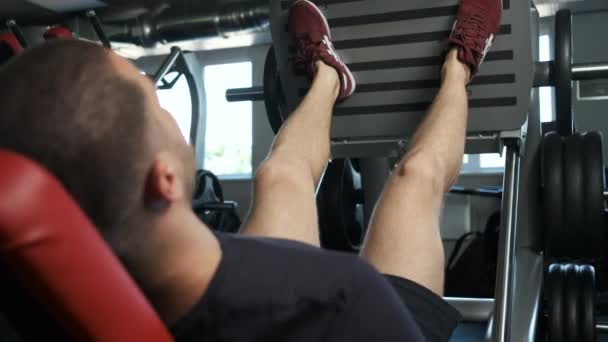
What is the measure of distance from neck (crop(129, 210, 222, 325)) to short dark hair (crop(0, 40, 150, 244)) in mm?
40

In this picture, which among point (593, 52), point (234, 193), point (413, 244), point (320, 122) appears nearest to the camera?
point (413, 244)

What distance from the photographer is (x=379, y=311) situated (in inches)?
23.0

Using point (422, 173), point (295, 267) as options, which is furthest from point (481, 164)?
point (295, 267)

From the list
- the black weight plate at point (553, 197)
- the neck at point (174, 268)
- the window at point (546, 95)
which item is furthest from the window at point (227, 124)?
the neck at point (174, 268)

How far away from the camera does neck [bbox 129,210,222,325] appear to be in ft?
1.72

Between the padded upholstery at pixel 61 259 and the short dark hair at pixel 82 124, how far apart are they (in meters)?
0.04

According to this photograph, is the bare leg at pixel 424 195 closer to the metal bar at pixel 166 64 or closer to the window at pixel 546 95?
the metal bar at pixel 166 64

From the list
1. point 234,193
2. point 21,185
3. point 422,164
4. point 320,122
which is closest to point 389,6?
point 320,122

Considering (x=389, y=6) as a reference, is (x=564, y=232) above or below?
below

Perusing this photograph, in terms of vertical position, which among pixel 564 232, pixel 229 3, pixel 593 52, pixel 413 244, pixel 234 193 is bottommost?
pixel 234 193

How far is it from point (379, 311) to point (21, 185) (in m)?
0.36

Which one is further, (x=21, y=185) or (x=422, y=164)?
(x=422, y=164)

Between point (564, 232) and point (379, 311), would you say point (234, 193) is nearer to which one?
point (564, 232)

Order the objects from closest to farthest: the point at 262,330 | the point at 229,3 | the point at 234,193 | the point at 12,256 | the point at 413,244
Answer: the point at 12,256 < the point at 262,330 < the point at 413,244 < the point at 229,3 < the point at 234,193
